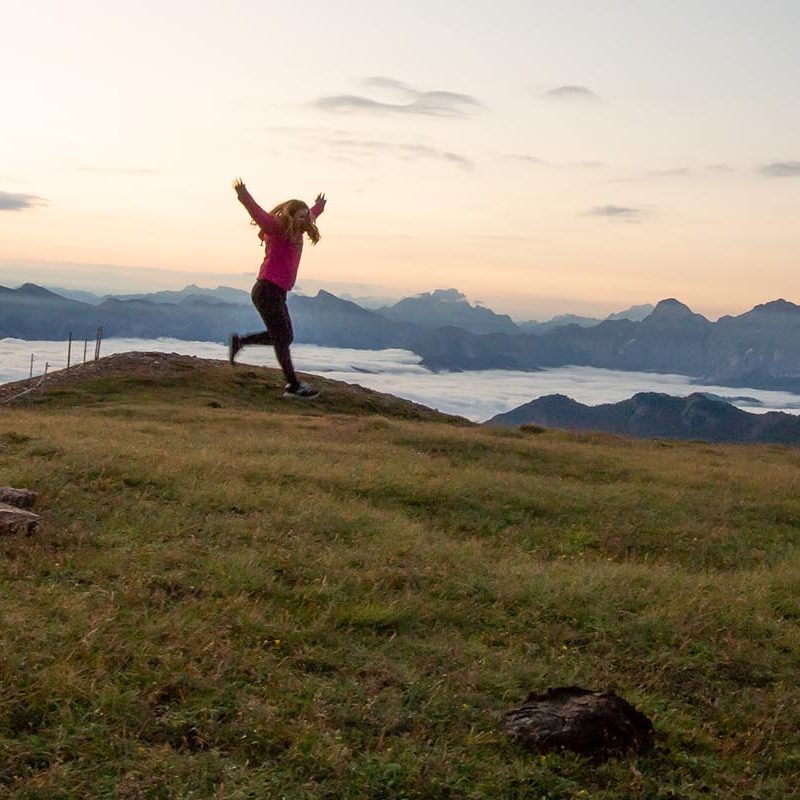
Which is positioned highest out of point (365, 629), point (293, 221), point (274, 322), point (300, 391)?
point (293, 221)

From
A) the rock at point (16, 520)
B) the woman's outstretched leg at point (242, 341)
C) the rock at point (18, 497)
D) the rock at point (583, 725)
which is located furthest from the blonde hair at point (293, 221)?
the rock at point (583, 725)

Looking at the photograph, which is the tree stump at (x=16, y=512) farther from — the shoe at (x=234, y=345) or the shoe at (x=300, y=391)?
the shoe at (x=300, y=391)

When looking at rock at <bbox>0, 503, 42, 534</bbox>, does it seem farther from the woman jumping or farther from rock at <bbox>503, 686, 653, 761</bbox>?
rock at <bbox>503, 686, 653, 761</bbox>

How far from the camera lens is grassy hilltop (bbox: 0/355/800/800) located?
Answer: 224 inches

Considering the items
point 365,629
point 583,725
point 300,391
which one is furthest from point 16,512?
point 300,391

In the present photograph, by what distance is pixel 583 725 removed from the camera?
20.4 feet

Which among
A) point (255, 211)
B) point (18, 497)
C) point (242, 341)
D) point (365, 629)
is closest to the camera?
point (365, 629)

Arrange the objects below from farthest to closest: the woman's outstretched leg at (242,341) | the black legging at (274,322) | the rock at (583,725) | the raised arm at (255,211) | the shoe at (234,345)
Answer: the shoe at (234,345) → the woman's outstretched leg at (242,341) → the black legging at (274,322) → the raised arm at (255,211) → the rock at (583,725)

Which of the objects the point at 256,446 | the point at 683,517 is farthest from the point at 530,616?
the point at 256,446

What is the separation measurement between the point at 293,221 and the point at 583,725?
10.4 metres

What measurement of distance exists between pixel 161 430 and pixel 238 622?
51.6ft

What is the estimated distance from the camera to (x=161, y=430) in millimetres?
22484

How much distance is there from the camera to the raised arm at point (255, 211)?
14250 mm

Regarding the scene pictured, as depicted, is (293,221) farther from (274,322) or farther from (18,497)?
(18,497)
